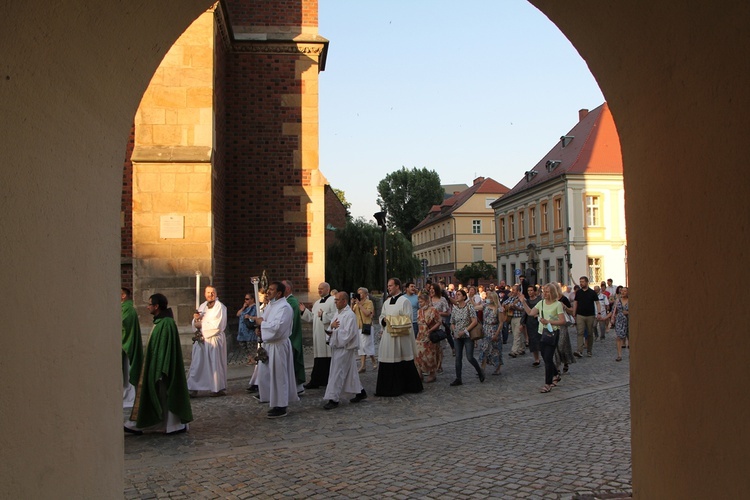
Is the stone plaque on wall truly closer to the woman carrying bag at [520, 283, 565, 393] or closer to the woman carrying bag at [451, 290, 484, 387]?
the woman carrying bag at [451, 290, 484, 387]

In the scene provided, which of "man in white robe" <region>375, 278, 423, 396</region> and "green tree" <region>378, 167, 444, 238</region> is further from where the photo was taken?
"green tree" <region>378, 167, 444, 238</region>

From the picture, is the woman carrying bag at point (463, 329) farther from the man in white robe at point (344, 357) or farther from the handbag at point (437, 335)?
the man in white robe at point (344, 357)

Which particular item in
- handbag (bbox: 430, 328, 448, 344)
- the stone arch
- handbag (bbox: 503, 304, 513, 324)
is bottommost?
handbag (bbox: 430, 328, 448, 344)

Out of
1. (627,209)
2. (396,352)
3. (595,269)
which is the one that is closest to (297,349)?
(396,352)

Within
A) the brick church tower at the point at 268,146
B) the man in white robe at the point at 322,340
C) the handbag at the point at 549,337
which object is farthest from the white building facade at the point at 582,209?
the handbag at the point at 549,337

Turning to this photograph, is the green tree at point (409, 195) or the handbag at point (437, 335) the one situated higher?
the green tree at point (409, 195)

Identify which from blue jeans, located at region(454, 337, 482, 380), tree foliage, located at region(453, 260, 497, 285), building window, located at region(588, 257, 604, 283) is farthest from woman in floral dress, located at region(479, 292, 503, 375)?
tree foliage, located at region(453, 260, 497, 285)

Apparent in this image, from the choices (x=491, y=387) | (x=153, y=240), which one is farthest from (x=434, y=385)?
(x=153, y=240)

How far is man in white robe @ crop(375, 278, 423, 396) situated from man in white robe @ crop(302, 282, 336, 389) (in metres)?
1.30

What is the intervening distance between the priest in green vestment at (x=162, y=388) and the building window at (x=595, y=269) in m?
39.5

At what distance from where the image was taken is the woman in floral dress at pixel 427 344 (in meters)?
11.7

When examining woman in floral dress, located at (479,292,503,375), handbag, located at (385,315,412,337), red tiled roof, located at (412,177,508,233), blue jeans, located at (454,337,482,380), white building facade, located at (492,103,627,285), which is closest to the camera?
handbag, located at (385,315,412,337)

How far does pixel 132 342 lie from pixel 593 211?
1580 inches

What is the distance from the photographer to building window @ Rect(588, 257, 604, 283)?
4419 centimetres
